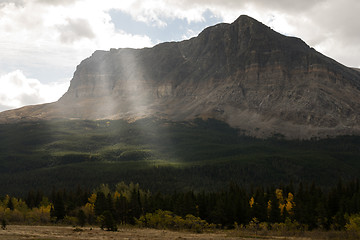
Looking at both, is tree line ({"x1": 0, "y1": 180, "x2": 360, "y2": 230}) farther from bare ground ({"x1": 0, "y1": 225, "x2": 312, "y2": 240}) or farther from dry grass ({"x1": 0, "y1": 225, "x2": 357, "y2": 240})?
bare ground ({"x1": 0, "y1": 225, "x2": 312, "y2": 240})

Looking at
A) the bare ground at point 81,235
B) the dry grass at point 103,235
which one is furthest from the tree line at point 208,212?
the bare ground at point 81,235

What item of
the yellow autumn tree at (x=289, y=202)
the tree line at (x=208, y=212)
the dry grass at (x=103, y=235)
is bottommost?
the yellow autumn tree at (x=289, y=202)

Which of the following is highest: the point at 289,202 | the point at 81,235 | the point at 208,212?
the point at 81,235

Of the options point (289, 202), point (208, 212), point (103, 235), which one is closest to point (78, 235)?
point (103, 235)

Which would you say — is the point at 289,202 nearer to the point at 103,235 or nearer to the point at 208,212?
the point at 208,212

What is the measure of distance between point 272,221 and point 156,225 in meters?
33.5

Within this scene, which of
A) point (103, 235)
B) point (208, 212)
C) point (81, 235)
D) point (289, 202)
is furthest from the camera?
point (289, 202)

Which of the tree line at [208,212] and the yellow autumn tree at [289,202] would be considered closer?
the tree line at [208,212]

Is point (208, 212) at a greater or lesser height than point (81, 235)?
lesser

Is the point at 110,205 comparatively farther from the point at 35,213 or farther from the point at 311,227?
the point at 311,227

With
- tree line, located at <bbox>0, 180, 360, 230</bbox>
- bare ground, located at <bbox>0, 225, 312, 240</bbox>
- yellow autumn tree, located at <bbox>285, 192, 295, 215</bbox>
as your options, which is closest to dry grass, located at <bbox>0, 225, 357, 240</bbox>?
bare ground, located at <bbox>0, 225, 312, 240</bbox>

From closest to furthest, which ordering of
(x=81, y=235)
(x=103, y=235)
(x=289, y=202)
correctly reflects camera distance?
(x=81, y=235) → (x=103, y=235) → (x=289, y=202)

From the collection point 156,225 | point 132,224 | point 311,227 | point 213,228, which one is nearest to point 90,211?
point 132,224

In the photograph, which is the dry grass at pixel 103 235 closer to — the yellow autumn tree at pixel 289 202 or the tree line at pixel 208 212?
the tree line at pixel 208 212
